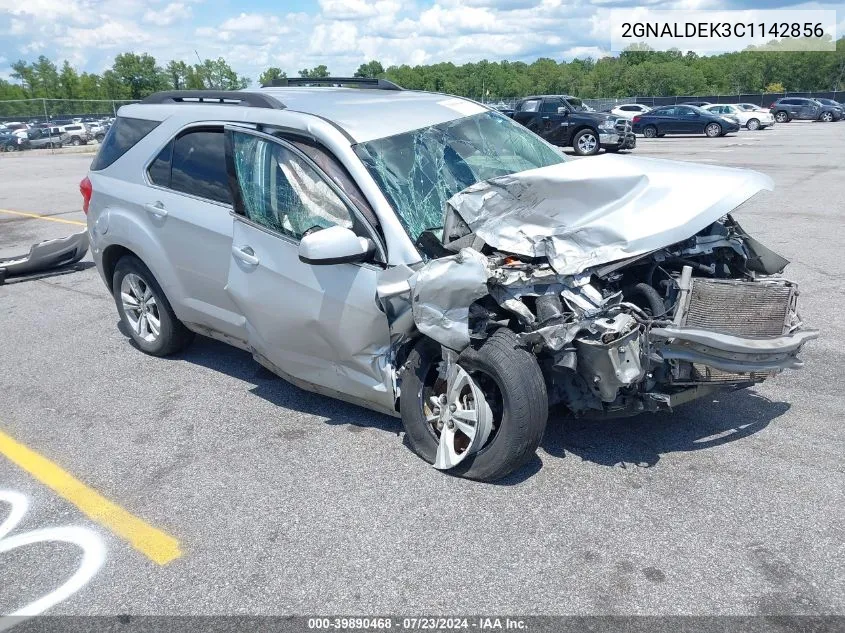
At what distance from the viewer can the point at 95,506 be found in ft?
12.6

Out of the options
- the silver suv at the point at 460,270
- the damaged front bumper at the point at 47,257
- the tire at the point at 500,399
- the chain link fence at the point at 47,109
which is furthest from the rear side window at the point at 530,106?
the chain link fence at the point at 47,109

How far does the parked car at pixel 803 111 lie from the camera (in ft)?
147

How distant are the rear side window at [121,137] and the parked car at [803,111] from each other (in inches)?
1882

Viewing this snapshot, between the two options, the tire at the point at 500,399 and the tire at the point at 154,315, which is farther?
Answer: the tire at the point at 154,315

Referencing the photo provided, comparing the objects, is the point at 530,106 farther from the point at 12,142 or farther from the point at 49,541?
the point at 12,142

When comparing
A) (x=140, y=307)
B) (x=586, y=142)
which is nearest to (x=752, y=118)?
(x=586, y=142)

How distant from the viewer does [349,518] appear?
11.9 ft

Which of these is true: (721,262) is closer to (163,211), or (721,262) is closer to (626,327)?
(626,327)

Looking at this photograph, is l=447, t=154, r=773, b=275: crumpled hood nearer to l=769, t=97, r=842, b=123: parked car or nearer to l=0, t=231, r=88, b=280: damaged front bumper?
l=0, t=231, r=88, b=280: damaged front bumper

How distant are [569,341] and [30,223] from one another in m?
12.4

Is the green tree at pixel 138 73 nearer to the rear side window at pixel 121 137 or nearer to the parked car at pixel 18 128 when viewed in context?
the parked car at pixel 18 128

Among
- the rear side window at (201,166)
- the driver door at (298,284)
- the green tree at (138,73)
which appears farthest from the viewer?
the green tree at (138,73)

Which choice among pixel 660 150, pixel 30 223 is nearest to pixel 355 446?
pixel 30 223

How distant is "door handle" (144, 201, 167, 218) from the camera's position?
5176mm
